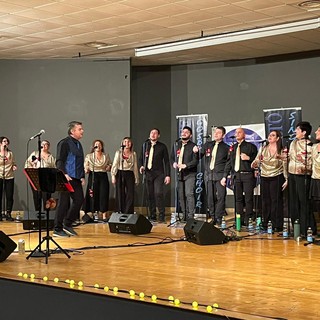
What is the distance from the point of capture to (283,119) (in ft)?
38.3

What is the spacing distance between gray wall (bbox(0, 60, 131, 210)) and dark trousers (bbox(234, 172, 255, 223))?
3.75m

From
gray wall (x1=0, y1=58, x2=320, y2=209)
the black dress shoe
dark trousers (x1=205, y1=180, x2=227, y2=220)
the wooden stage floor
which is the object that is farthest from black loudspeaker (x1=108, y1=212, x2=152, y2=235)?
gray wall (x1=0, y1=58, x2=320, y2=209)

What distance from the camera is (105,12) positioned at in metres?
9.18

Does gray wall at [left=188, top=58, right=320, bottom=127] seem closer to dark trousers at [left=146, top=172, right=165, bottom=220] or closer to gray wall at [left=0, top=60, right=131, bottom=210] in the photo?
gray wall at [left=0, top=60, right=131, bottom=210]

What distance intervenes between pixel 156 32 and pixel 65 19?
5.37ft

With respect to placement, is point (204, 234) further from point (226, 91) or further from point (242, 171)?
point (226, 91)

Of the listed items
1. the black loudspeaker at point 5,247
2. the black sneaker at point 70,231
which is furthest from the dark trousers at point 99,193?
the black loudspeaker at point 5,247

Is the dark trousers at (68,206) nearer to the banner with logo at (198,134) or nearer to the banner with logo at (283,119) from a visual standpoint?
the banner with logo at (198,134)

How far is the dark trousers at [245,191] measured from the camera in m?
9.85

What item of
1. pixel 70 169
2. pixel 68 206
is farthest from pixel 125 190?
pixel 68 206

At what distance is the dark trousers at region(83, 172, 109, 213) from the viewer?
1162 centimetres

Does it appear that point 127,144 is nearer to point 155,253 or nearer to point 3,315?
point 155,253

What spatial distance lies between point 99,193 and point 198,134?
7.53ft

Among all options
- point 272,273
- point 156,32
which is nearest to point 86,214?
point 156,32
